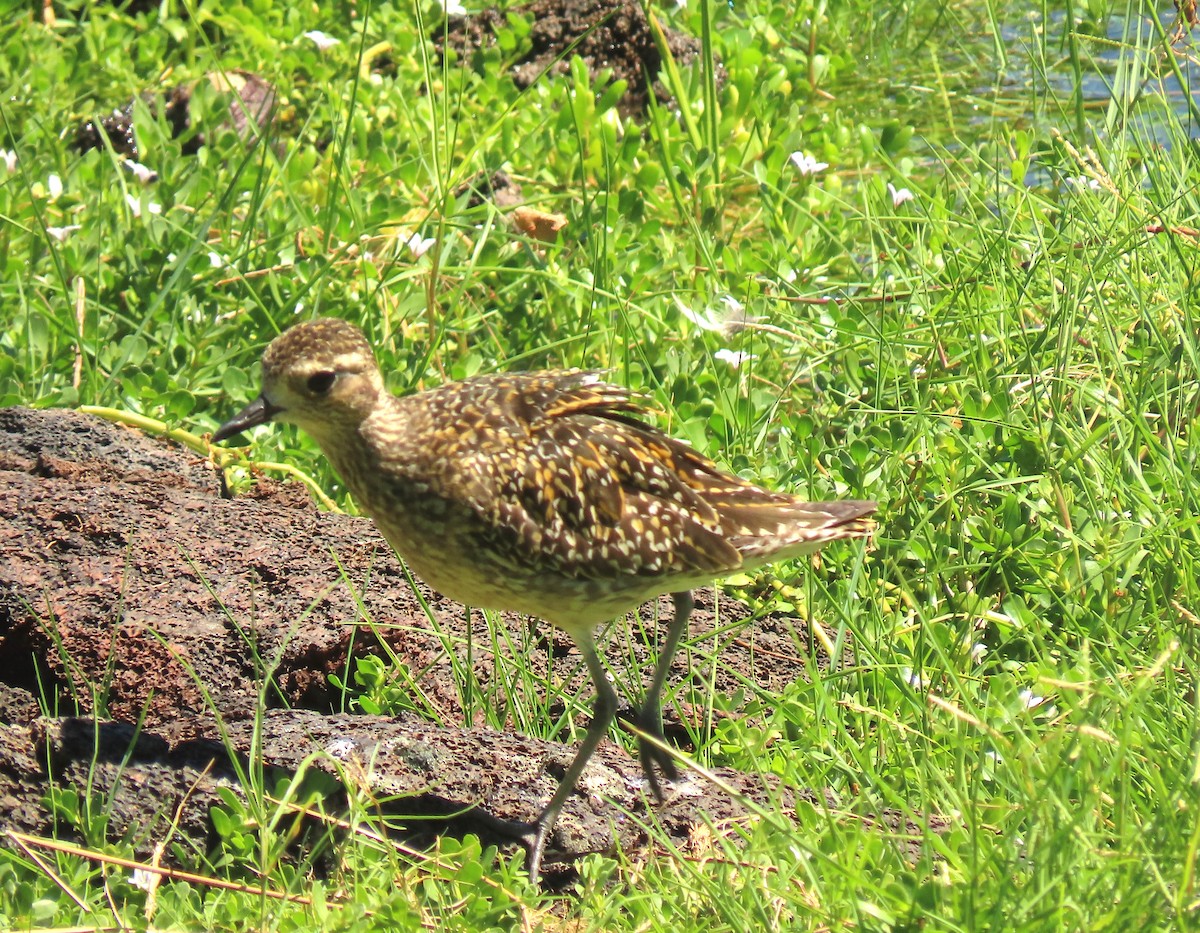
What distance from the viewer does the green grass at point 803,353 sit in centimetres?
370

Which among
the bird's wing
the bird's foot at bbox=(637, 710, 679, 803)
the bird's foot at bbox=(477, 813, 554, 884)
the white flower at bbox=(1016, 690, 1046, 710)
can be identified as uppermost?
the bird's wing

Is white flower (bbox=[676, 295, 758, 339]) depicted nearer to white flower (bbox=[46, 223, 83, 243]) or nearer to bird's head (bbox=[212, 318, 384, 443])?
bird's head (bbox=[212, 318, 384, 443])

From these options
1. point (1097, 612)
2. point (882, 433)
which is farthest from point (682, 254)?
point (1097, 612)

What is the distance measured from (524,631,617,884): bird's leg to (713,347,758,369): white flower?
1768mm

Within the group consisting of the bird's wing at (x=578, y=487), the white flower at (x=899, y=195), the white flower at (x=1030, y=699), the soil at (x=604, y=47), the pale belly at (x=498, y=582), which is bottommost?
the white flower at (x=1030, y=699)

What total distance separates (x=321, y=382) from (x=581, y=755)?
1.27 m

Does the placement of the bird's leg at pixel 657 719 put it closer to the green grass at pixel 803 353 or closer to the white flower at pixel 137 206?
the green grass at pixel 803 353

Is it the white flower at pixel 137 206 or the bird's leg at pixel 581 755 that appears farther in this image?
the white flower at pixel 137 206

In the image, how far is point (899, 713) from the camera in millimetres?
4648

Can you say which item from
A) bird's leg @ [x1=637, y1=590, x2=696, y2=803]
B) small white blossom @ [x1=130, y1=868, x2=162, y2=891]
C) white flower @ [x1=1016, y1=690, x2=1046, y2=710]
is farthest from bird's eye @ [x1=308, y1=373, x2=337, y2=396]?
white flower @ [x1=1016, y1=690, x2=1046, y2=710]

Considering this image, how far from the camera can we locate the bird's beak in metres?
4.49

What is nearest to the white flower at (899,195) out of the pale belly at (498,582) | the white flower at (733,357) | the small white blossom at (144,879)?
the white flower at (733,357)

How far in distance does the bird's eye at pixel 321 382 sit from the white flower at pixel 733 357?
1928 mm

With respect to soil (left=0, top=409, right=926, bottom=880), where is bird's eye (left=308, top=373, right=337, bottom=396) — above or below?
above
